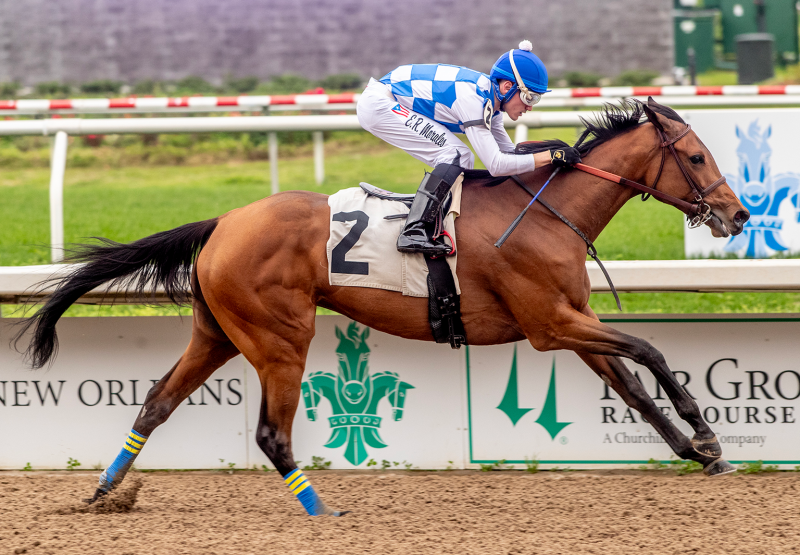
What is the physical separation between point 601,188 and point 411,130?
84 cm

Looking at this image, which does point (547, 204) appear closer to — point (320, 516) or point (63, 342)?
point (320, 516)

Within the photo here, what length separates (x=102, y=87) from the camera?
1919 centimetres

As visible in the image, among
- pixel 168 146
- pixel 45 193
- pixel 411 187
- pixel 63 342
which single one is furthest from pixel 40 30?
pixel 63 342

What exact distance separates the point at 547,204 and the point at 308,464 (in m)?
1.95

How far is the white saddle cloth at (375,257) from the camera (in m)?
3.60

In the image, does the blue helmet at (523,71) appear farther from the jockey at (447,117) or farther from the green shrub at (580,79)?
the green shrub at (580,79)

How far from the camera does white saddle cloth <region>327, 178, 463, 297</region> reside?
11.8 ft

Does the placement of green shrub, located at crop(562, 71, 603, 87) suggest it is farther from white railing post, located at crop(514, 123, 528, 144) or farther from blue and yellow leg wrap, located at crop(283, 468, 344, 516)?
blue and yellow leg wrap, located at crop(283, 468, 344, 516)

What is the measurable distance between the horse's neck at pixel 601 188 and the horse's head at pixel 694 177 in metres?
0.08

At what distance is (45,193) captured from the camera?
936cm

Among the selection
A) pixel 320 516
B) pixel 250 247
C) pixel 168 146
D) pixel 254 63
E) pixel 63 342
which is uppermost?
pixel 254 63

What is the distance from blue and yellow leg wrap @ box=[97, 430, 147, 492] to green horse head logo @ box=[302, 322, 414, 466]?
97cm

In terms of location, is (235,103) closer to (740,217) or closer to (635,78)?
(740,217)

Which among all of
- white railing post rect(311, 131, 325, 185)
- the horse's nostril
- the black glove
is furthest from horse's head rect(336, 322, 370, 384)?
white railing post rect(311, 131, 325, 185)
